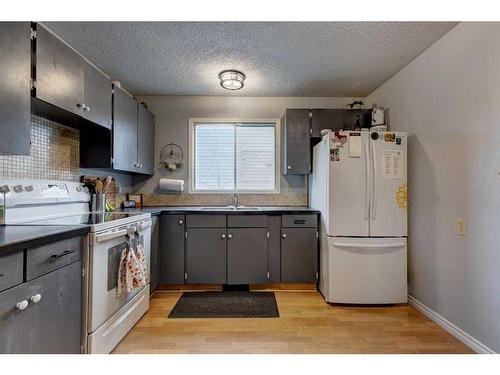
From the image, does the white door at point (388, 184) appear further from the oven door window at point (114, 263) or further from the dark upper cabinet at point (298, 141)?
the oven door window at point (114, 263)

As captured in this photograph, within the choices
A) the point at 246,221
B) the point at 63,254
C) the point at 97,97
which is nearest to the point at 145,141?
the point at 97,97

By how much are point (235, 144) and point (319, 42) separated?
171 cm

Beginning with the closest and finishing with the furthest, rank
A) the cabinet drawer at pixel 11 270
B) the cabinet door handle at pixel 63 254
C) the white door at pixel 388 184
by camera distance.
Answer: the cabinet drawer at pixel 11 270, the cabinet door handle at pixel 63 254, the white door at pixel 388 184

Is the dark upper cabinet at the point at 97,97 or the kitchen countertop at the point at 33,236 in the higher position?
the dark upper cabinet at the point at 97,97

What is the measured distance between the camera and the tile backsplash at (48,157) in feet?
5.88

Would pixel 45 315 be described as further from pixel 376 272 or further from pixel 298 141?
pixel 298 141

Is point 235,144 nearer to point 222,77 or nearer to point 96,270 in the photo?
point 222,77

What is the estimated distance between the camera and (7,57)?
1303 mm

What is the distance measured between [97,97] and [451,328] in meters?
3.46

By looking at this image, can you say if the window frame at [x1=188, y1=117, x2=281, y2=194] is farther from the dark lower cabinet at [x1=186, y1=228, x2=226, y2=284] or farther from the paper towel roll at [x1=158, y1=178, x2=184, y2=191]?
the dark lower cabinet at [x1=186, y1=228, x2=226, y2=284]

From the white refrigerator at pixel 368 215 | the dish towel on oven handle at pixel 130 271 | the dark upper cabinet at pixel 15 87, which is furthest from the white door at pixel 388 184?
the dark upper cabinet at pixel 15 87

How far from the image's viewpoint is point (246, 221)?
9.23ft

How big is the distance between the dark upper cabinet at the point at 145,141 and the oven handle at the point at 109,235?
1.25 meters
